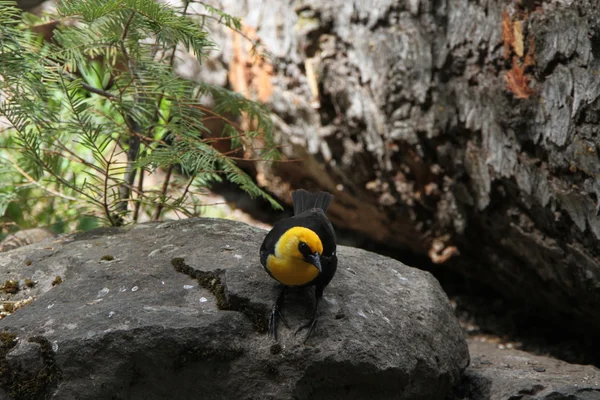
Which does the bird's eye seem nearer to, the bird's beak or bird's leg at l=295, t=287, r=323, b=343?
the bird's beak

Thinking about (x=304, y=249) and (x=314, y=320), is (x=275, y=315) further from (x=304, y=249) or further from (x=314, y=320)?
(x=304, y=249)

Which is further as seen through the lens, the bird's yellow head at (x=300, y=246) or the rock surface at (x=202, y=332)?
the bird's yellow head at (x=300, y=246)

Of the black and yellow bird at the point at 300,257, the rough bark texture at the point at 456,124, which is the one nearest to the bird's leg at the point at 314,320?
the black and yellow bird at the point at 300,257

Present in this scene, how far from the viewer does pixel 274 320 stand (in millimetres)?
2451

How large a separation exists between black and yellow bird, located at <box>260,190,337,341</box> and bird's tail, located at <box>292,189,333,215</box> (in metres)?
0.49

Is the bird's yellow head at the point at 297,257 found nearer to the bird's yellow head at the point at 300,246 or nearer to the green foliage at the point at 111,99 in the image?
the bird's yellow head at the point at 300,246

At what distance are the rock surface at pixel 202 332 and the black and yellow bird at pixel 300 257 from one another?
79mm

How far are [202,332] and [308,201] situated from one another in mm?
1032

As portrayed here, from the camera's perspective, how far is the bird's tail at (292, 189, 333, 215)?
10.2 feet

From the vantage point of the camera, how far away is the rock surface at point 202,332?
2240 millimetres

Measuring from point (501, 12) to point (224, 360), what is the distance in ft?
8.07

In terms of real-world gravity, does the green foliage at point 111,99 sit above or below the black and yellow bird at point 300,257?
above

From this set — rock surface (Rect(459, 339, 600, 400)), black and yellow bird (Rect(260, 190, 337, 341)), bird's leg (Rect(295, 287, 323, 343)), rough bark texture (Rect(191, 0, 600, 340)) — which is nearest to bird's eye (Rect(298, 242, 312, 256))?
black and yellow bird (Rect(260, 190, 337, 341))

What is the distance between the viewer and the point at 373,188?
15.6 ft
